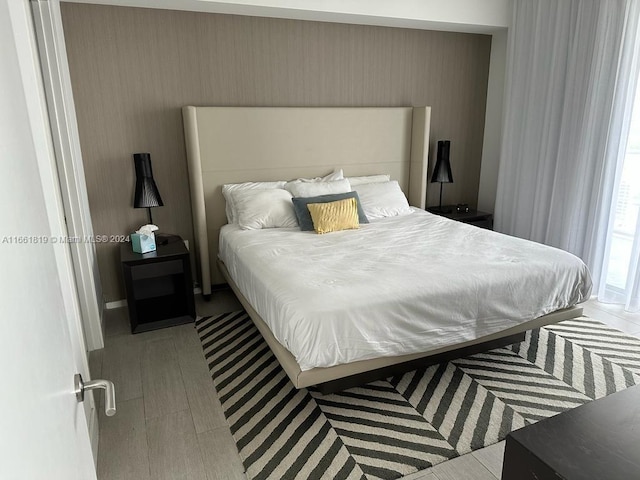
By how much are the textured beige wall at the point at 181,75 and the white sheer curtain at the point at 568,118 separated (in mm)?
793

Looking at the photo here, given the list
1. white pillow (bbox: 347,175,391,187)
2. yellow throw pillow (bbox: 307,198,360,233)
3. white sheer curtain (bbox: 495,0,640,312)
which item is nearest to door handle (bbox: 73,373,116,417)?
yellow throw pillow (bbox: 307,198,360,233)

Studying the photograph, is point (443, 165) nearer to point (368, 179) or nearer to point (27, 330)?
point (368, 179)

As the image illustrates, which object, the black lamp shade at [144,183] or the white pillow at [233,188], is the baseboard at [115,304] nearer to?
the black lamp shade at [144,183]

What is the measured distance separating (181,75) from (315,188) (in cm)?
139

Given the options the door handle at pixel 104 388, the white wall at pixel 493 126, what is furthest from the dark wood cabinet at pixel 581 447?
the white wall at pixel 493 126

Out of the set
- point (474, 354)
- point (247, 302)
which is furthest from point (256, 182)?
point (474, 354)

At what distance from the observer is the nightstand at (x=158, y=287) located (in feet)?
10.1

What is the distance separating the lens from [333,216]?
11.0 feet

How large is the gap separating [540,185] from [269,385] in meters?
3.01

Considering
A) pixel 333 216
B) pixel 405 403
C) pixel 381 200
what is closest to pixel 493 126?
pixel 381 200

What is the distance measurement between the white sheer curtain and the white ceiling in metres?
0.29

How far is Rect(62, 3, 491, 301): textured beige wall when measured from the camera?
3.25 meters

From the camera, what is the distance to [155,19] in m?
3.31

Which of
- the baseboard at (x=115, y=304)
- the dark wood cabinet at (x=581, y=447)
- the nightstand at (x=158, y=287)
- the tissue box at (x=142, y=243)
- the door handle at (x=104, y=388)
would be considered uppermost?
the door handle at (x=104, y=388)
